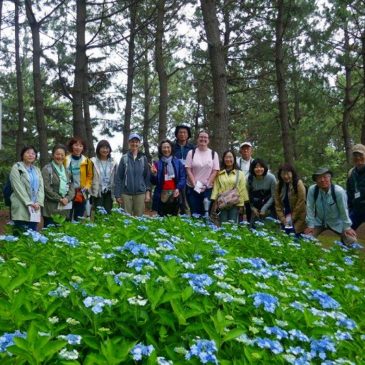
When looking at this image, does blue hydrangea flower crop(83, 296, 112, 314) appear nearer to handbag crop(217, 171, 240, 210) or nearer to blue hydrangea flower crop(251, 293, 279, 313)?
blue hydrangea flower crop(251, 293, 279, 313)

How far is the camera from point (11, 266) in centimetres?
292

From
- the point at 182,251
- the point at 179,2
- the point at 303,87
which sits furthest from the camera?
the point at 303,87

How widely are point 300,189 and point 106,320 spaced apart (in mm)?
4727

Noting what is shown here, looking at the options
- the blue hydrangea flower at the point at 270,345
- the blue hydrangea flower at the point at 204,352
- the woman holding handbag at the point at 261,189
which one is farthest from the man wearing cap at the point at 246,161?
the blue hydrangea flower at the point at 204,352

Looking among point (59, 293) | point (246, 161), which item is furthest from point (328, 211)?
point (59, 293)

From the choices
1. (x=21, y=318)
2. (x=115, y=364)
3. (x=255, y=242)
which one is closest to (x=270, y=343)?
(x=115, y=364)

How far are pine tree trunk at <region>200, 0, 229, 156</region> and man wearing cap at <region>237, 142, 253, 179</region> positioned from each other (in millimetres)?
740

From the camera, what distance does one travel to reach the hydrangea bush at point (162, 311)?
1.76 meters

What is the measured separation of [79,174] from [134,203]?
0.90 m

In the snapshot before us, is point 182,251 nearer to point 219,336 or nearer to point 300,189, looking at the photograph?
point 219,336

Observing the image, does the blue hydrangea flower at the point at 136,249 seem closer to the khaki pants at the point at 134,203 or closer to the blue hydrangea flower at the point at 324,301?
the blue hydrangea flower at the point at 324,301

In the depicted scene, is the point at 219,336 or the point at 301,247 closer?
the point at 219,336

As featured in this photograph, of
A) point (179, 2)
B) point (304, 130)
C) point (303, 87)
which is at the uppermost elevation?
point (179, 2)

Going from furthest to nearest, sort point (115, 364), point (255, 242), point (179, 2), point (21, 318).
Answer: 1. point (179, 2)
2. point (255, 242)
3. point (21, 318)
4. point (115, 364)
